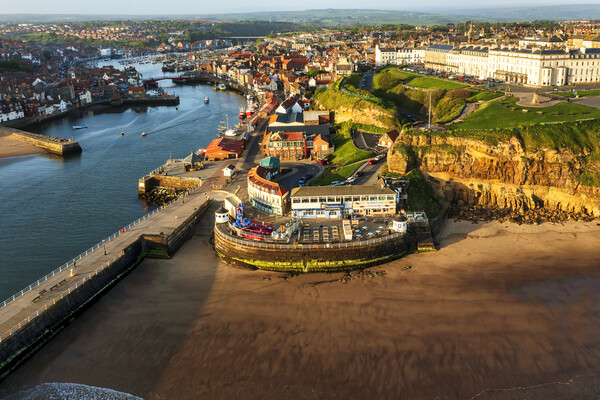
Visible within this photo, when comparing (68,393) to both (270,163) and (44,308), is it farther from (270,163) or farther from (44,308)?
Answer: (270,163)

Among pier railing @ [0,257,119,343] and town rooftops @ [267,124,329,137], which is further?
town rooftops @ [267,124,329,137]

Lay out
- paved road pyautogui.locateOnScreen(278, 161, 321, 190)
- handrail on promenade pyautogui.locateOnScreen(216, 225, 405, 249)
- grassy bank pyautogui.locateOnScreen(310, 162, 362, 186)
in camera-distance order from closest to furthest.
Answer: handrail on promenade pyautogui.locateOnScreen(216, 225, 405, 249)
grassy bank pyautogui.locateOnScreen(310, 162, 362, 186)
paved road pyautogui.locateOnScreen(278, 161, 321, 190)

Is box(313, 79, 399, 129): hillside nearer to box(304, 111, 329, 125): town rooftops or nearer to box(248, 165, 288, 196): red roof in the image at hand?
box(304, 111, 329, 125): town rooftops

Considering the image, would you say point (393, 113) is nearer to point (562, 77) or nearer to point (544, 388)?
point (562, 77)

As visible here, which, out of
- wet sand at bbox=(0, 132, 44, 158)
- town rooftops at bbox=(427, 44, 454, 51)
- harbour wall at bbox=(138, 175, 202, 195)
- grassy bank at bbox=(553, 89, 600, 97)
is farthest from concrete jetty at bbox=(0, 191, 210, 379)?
town rooftops at bbox=(427, 44, 454, 51)

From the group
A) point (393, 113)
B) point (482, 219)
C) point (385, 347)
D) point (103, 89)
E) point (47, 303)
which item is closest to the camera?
point (385, 347)

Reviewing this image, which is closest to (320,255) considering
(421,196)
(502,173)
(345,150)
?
(421,196)

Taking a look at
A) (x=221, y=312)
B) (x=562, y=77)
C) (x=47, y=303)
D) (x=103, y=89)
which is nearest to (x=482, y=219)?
(x=221, y=312)
